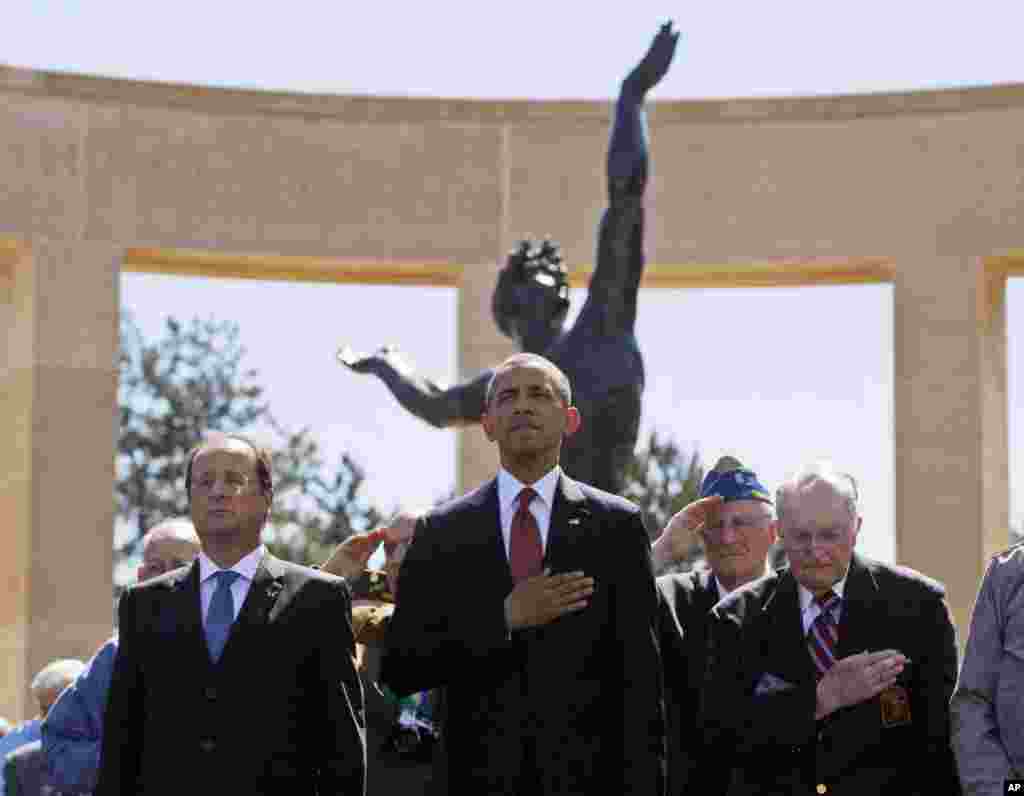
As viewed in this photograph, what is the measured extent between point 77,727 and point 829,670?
2403mm

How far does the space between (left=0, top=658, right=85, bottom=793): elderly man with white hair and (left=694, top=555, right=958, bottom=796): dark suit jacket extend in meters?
3.48

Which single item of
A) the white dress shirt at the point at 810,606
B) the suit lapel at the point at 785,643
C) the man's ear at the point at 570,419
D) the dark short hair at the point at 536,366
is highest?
the dark short hair at the point at 536,366

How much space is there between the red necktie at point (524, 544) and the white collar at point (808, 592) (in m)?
0.83

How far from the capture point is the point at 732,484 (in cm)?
739

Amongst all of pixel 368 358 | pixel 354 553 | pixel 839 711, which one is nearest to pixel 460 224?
pixel 368 358

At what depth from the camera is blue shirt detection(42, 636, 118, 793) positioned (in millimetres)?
6990

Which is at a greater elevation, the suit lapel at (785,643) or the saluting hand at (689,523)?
the saluting hand at (689,523)

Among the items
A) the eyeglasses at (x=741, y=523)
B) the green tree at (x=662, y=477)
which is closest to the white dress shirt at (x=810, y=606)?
the eyeglasses at (x=741, y=523)

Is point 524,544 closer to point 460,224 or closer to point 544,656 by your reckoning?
point 544,656

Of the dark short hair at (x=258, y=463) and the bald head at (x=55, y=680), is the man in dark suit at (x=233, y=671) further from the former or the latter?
the bald head at (x=55, y=680)

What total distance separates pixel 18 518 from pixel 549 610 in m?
16.2

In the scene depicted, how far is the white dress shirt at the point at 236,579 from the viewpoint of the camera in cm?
587


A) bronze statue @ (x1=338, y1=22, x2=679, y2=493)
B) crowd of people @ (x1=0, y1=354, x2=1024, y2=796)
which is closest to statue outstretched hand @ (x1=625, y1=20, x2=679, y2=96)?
bronze statue @ (x1=338, y1=22, x2=679, y2=493)

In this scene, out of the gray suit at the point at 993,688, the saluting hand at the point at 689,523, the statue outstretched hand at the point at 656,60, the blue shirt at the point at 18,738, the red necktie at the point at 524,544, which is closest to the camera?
the gray suit at the point at 993,688
